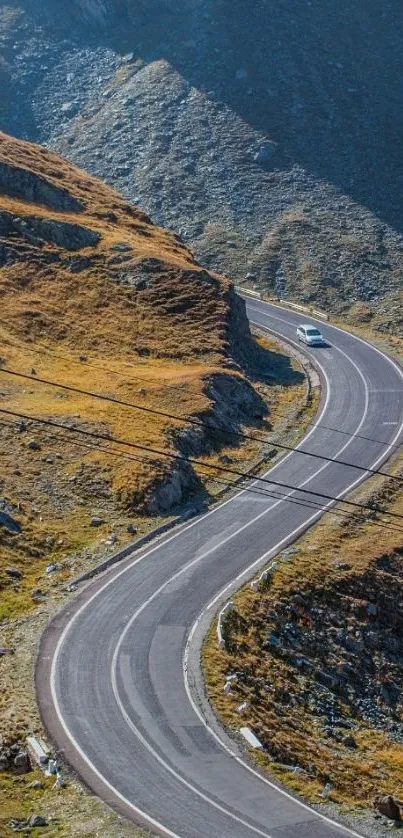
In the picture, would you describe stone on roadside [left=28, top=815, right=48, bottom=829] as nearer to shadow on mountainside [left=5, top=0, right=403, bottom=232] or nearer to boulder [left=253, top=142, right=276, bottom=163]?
shadow on mountainside [left=5, top=0, right=403, bottom=232]

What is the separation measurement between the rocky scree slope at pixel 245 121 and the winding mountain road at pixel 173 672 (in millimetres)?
45443

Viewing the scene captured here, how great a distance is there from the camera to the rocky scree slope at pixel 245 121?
111m

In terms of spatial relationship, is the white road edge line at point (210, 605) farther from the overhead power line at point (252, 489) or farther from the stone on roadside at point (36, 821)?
the stone on roadside at point (36, 821)

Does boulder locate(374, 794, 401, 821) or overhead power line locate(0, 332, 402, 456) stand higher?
overhead power line locate(0, 332, 402, 456)

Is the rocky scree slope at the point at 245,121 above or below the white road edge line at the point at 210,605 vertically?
above

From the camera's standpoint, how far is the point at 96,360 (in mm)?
72188

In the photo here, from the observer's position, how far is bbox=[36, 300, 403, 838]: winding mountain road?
1171 inches

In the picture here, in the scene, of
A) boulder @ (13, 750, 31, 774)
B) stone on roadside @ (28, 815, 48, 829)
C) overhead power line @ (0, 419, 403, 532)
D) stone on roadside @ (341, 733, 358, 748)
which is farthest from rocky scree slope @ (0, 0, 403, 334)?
stone on roadside @ (28, 815, 48, 829)

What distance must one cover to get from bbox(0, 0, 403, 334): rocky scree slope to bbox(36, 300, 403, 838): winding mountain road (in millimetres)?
45443

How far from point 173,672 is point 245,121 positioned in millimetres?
104583

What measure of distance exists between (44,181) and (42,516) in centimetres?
4655

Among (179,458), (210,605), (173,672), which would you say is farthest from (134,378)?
(173,672)

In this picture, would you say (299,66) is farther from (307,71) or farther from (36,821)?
(36,821)

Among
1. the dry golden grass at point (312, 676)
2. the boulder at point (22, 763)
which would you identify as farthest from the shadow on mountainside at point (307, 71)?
the boulder at point (22, 763)
